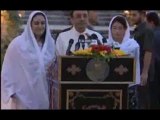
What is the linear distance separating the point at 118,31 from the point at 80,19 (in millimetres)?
649

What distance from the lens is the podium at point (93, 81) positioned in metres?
→ 5.92

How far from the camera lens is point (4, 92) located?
6.32 metres

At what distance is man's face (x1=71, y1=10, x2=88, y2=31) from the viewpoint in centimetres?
654

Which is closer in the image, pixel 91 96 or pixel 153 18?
pixel 91 96

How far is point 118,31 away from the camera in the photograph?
7105mm

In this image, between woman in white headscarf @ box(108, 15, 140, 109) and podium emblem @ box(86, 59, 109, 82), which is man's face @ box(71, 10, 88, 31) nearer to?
woman in white headscarf @ box(108, 15, 140, 109)

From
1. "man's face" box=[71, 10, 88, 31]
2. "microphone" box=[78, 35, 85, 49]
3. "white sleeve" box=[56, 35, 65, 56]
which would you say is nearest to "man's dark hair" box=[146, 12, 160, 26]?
"man's face" box=[71, 10, 88, 31]

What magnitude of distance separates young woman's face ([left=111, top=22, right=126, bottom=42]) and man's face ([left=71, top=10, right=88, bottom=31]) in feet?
1.74

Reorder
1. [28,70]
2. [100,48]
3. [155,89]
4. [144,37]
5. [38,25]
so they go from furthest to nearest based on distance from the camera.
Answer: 1. [155,89]
2. [144,37]
3. [38,25]
4. [28,70]
5. [100,48]

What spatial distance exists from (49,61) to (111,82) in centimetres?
69

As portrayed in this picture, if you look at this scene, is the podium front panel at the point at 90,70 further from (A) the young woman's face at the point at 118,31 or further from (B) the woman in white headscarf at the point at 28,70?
(A) the young woman's face at the point at 118,31

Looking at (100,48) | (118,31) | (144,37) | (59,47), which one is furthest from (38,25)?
(144,37)

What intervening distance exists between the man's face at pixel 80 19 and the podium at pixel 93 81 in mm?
731

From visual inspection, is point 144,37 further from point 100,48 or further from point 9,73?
point 9,73
